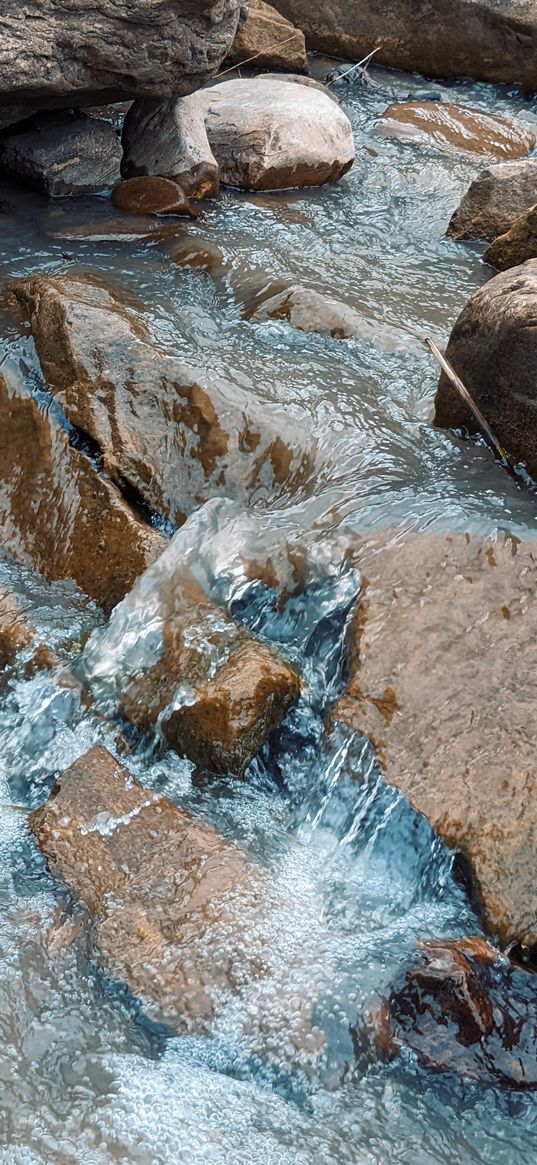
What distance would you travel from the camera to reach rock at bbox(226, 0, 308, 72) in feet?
28.8

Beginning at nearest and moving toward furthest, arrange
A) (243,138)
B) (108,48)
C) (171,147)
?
(108,48)
(171,147)
(243,138)

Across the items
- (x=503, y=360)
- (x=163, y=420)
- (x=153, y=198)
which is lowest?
(x=163, y=420)

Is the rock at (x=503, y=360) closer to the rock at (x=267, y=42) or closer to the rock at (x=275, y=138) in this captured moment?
the rock at (x=275, y=138)

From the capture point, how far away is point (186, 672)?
12.0 feet

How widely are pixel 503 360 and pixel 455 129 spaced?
207 inches

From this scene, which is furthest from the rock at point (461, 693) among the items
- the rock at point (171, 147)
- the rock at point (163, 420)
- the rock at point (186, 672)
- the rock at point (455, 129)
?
the rock at point (455, 129)

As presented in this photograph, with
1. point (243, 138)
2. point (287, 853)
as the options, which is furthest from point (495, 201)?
point (287, 853)

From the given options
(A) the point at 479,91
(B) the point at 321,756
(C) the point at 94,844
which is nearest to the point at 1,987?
(C) the point at 94,844

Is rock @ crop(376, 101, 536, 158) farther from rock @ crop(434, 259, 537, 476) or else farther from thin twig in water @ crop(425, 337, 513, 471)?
thin twig in water @ crop(425, 337, 513, 471)

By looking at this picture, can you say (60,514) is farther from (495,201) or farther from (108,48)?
(495,201)

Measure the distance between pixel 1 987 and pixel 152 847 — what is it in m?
0.59

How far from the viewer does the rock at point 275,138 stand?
708cm

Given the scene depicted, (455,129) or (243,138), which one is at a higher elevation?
(455,129)

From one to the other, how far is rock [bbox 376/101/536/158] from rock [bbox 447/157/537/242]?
169cm
